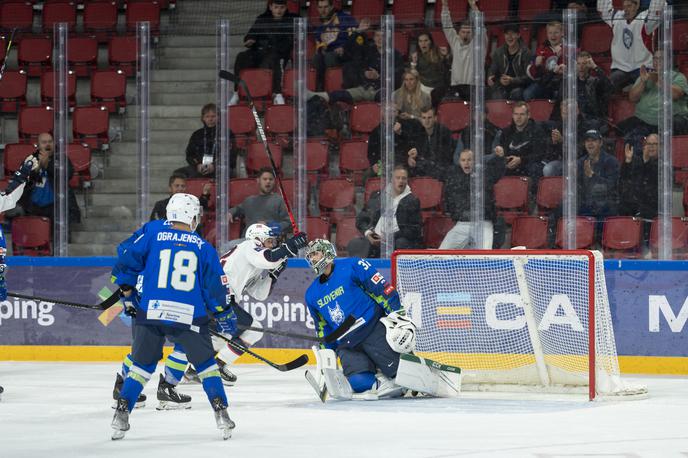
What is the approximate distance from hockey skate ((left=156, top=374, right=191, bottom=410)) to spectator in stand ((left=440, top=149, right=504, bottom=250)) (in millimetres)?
2641

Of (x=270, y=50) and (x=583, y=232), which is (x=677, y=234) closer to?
(x=583, y=232)

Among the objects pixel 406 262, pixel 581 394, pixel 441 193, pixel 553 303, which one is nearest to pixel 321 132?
pixel 441 193

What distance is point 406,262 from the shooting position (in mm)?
7965

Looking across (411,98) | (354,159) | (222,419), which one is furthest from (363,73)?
(222,419)

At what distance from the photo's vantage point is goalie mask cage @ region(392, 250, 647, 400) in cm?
736

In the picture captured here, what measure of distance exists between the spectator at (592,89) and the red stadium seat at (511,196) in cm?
64

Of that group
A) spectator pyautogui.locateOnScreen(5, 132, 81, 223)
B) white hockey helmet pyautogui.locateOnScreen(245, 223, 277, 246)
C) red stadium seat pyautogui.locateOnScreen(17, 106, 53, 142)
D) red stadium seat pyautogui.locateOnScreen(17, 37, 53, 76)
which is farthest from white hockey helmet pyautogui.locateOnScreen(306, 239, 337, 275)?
red stadium seat pyautogui.locateOnScreen(17, 37, 53, 76)

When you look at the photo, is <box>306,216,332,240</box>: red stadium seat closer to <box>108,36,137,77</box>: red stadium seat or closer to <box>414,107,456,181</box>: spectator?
<box>414,107,456,181</box>: spectator

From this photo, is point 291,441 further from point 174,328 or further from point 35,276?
point 35,276

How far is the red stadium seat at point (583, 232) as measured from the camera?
8.59 metres

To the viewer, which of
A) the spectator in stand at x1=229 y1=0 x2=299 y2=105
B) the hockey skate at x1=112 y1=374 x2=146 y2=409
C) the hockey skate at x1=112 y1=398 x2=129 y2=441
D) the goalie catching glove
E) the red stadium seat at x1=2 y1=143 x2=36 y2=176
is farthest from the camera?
the red stadium seat at x1=2 y1=143 x2=36 y2=176

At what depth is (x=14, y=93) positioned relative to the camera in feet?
32.8

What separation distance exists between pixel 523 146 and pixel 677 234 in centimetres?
118

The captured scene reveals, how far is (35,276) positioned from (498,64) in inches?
147
